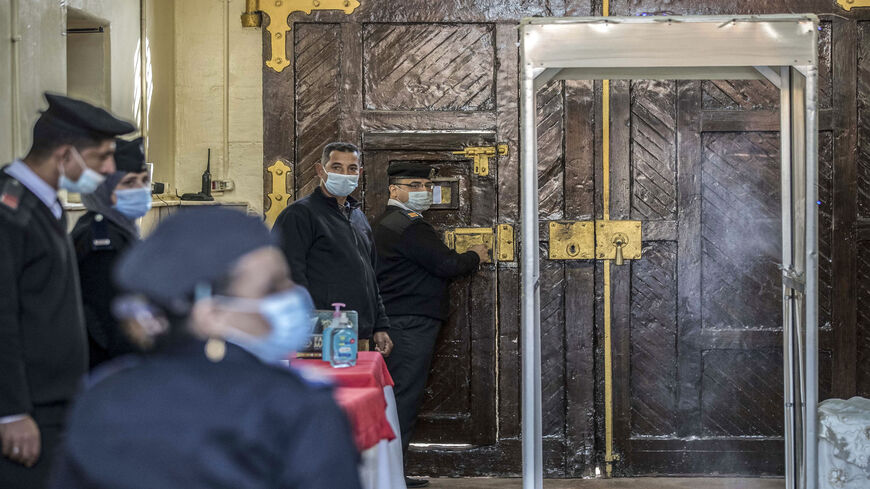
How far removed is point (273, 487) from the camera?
53.9 inches

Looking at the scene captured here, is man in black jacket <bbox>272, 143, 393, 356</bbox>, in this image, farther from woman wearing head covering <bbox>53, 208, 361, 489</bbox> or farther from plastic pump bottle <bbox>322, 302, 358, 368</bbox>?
woman wearing head covering <bbox>53, 208, 361, 489</bbox>

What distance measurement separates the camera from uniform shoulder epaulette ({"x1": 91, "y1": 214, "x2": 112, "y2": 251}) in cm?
366

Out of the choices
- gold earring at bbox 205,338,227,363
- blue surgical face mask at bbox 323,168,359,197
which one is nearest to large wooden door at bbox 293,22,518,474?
blue surgical face mask at bbox 323,168,359,197

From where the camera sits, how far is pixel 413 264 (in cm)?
563

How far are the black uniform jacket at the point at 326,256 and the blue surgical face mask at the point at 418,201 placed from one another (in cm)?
66

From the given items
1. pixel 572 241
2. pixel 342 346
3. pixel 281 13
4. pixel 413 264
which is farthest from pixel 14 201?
pixel 572 241

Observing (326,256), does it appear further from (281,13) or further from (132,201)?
(281,13)

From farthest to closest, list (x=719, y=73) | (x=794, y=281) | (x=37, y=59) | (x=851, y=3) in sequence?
(x=851, y=3) → (x=719, y=73) → (x=794, y=281) → (x=37, y=59)

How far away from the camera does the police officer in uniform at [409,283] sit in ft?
18.3

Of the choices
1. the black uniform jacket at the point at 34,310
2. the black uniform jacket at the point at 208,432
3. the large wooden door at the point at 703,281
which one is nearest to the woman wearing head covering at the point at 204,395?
the black uniform jacket at the point at 208,432

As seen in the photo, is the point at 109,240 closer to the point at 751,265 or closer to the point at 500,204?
the point at 500,204

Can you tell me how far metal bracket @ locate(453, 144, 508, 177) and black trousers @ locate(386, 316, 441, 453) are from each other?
0.90 meters

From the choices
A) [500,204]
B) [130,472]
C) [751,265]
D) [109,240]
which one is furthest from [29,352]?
[751,265]

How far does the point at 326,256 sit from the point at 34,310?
2071 mm
